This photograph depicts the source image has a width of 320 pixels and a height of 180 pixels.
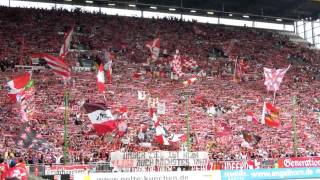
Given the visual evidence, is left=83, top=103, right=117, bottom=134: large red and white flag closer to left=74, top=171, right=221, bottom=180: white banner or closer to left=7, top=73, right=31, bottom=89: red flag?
left=7, top=73, right=31, bottom=89: red flag

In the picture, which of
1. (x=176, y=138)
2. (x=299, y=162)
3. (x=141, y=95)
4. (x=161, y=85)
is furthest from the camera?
(x=161, y=85)

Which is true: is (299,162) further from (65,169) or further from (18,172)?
(18,172)

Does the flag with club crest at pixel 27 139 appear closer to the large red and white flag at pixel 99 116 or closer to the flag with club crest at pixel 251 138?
the large red and white flag at pixel 99 116

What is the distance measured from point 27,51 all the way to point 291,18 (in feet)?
120

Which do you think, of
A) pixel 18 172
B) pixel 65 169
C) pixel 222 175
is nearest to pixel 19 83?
pixel 65 169

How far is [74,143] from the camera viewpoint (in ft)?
112

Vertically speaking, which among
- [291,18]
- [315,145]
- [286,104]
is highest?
[291,18]

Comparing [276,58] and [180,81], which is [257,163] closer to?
[180,81]

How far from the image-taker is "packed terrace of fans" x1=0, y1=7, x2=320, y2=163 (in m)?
35.8

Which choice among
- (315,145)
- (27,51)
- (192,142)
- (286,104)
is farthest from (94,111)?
(286,104)

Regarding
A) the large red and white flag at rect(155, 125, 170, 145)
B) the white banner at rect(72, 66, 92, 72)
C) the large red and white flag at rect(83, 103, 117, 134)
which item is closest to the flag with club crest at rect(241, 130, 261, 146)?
the large red and white flag at rect(155, 125, 170, 145)

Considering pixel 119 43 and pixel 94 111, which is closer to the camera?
pixel 94 111

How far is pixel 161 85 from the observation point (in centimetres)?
4575

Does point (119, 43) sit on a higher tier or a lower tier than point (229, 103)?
higher
